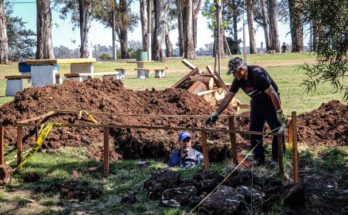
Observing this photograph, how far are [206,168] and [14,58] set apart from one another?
156ft

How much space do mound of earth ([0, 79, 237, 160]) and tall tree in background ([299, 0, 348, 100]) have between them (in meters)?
3.36

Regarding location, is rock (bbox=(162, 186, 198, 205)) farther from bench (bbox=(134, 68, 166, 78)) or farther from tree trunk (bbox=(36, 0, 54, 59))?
tree trunk (bbox=(36, 0, 54, 59))

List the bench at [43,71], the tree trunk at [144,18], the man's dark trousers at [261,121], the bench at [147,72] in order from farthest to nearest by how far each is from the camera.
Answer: the tree trunk at [144,18] < the bench at [147,72] < the bench at [43,71] < the man's dark trousers at [261,121]

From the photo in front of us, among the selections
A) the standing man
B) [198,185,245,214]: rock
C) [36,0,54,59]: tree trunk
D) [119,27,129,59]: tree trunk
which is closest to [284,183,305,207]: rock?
[198,185,245,214]: rock

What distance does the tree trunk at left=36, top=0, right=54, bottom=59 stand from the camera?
97.6 feet

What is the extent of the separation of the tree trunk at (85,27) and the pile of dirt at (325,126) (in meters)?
24.6

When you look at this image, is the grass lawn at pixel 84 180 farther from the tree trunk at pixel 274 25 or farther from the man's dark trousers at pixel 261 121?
the tree trunk at pixel 274 25

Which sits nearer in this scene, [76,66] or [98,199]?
[98,199]

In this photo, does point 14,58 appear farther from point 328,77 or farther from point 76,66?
point 328,77

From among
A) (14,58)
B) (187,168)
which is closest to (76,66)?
(187,168)

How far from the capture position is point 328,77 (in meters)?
5.39

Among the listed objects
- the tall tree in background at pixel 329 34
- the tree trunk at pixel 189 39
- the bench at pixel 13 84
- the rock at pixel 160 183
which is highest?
the tree trunk at pixel 189 39

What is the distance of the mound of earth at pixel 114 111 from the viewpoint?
8.86 m

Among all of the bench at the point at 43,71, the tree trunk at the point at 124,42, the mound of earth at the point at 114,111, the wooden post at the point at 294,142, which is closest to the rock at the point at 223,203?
the wooden post at the point at 294,142
